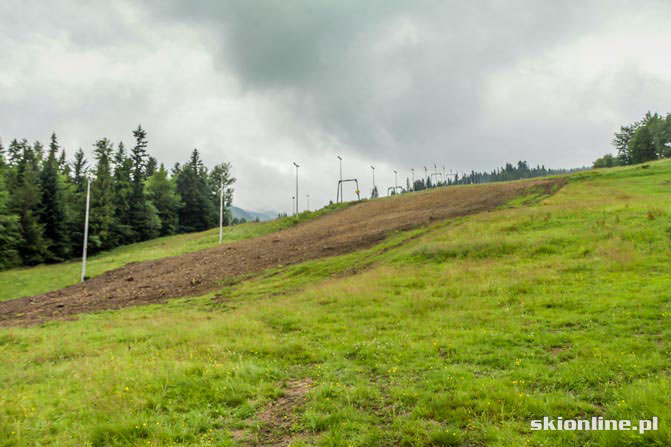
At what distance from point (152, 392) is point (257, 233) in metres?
46.9

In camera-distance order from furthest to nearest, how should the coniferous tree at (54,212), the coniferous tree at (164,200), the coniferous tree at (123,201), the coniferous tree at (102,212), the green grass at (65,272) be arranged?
the coniferous tree at (164,200) < the coniferous tree at (123,201) < the coniferous tree at (102,212) < the coniferous tree at (54,212) < the green grass at (65,272)

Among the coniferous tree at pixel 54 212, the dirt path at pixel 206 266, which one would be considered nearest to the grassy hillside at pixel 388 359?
the dirt path at pixel 206 266

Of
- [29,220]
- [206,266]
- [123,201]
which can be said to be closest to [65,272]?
[206,266]

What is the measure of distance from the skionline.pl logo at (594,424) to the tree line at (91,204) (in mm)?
45384

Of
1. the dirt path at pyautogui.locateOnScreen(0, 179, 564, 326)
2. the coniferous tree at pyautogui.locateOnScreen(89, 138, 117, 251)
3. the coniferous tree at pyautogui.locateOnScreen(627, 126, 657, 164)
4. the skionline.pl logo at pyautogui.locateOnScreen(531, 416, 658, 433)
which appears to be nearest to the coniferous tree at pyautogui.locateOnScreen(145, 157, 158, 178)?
the coniferous tree at pyautogui.locateOnScreen(89, 138, 117, 251)

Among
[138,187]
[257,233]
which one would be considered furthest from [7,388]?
[138,187]

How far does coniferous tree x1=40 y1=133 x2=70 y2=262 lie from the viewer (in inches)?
2213

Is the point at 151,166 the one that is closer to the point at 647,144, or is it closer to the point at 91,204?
the point at 91,204

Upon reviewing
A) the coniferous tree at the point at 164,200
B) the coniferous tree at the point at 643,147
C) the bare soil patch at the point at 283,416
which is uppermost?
the coniferous tree at the point at 643,147

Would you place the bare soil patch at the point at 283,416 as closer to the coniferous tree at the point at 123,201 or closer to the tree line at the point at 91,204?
the tree line at the point at 91,204

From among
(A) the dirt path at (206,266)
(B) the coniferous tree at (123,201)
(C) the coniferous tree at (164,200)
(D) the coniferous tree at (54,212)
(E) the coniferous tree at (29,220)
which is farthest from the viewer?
(C) the coniferous tree at (164,200)

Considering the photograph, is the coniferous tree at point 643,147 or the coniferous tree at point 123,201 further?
the coniferous tree at point 643,147

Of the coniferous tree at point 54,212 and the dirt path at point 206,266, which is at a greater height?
the coniferous tree at point 54,212

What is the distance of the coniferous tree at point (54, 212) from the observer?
5622 centimetres
